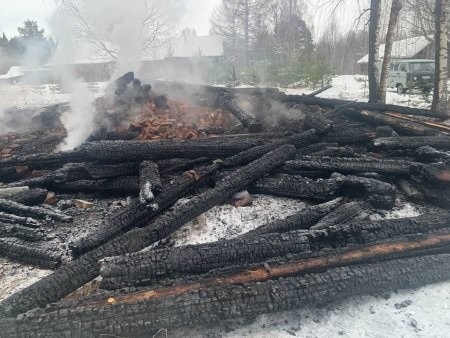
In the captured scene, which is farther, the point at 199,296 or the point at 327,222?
the point at 327,222

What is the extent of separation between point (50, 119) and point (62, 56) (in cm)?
255

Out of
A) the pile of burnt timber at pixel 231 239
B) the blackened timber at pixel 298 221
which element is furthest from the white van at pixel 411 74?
the blackened timber at pixel 298 221

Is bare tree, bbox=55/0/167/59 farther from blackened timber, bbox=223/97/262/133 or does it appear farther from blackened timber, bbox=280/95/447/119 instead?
blackened timber, bbox=280/95/447/119

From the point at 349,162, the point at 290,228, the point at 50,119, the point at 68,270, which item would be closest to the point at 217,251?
the point at 290,228

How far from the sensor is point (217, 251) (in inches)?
128

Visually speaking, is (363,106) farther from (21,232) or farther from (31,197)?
(21,232)

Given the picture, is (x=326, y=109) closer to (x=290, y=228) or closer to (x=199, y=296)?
(x=290, y=228)

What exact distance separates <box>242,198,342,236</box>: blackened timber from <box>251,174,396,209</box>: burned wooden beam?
46cm

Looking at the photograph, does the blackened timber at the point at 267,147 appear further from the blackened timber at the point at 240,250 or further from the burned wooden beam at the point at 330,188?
the blackened timber at the point at 240,250

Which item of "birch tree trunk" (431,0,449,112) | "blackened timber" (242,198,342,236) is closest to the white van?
"birch tree trunk" (431,0,449,112)

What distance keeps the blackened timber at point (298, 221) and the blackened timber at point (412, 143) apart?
7.76 ft

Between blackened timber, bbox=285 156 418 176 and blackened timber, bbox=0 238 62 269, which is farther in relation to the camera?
blackened timber, bbox=285 156 418 176

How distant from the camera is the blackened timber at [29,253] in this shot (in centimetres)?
361

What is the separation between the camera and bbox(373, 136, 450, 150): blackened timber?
5.96 metres
